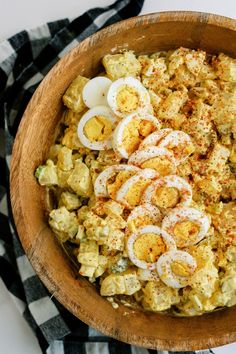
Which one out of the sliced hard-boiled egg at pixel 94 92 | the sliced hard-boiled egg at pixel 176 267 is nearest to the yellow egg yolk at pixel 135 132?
the sliced hard-boiled egg at pixel 94 92

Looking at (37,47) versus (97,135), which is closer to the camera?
(97,135)

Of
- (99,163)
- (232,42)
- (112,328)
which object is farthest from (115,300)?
(232,42)

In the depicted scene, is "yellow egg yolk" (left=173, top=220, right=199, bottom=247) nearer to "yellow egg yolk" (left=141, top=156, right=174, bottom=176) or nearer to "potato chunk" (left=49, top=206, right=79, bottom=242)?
"yellow egg yolk" (left=141, top=156, right=174, bottom=176)

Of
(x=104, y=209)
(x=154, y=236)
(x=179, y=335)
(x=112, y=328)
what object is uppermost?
(x=104, y=209)

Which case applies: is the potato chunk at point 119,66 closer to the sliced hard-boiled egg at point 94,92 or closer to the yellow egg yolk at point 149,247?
the sliced hard-boiled egg at point 94,92

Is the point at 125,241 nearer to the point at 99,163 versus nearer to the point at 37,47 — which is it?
the point at 99,163

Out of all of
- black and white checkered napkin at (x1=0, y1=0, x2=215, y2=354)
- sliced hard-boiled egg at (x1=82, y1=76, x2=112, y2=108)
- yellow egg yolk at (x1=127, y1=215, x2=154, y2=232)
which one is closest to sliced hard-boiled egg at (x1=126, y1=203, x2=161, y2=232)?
yellow egg yolk at (x1=127, y1=215, x2=154, y2=232)
